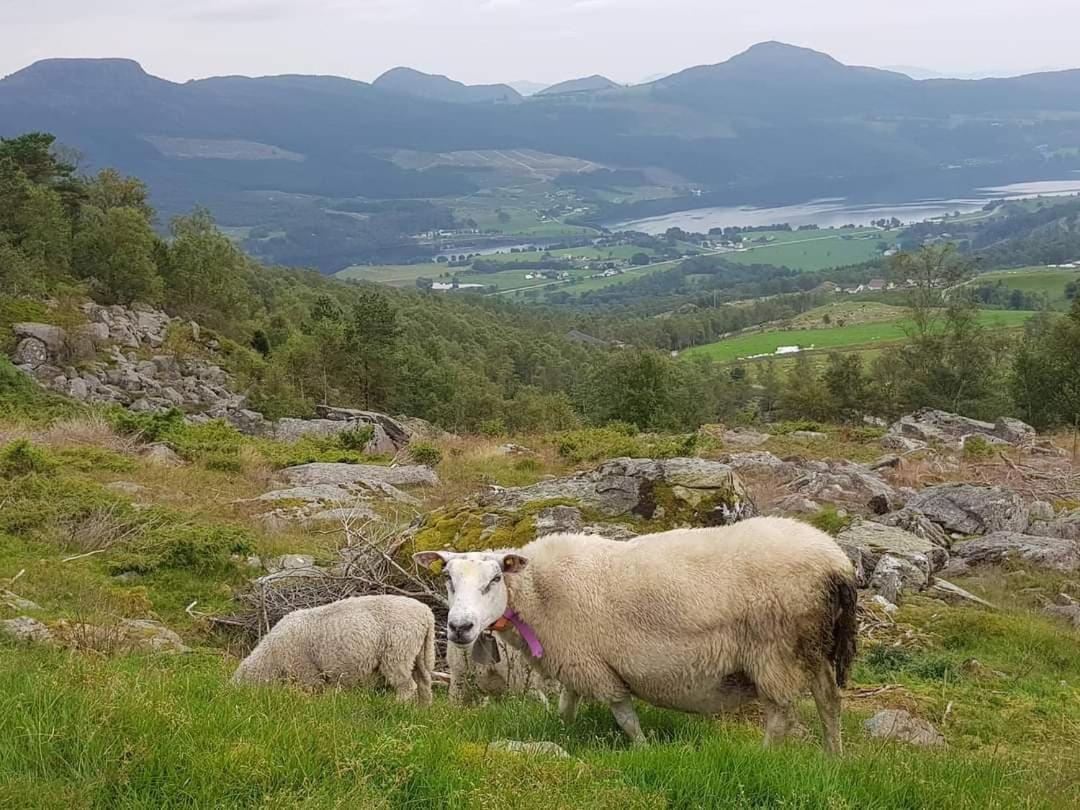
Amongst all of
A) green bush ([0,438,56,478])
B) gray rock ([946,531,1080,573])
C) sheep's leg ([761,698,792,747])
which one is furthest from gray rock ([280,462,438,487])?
sheep's leg ([761,698,792,747])

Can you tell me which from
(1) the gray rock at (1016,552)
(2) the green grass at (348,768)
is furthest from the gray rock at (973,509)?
(2) the green grass at (348,768)

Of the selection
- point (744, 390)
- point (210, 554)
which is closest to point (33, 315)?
point (210, 554)

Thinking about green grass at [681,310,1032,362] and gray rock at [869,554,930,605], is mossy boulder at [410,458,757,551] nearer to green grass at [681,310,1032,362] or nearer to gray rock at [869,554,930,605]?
gray rock at [869,554,930,605]

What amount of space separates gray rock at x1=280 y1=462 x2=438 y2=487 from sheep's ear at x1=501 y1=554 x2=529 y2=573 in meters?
14.9

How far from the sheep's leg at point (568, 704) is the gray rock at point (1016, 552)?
11.4m

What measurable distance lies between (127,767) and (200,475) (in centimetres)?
1855

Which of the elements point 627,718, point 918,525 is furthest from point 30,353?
point 627,718

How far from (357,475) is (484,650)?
1502cm

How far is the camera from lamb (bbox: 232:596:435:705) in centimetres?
892

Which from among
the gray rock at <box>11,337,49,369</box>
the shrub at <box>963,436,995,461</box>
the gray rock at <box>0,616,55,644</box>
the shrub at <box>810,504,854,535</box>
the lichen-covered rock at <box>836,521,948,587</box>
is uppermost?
the gray rock at <box>0,616,55,644</box>

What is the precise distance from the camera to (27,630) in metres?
9.73

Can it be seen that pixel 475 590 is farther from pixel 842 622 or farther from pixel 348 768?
pixel 842 622

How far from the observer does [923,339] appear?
58250mm

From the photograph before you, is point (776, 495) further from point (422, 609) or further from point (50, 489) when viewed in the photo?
point (50, 489)
